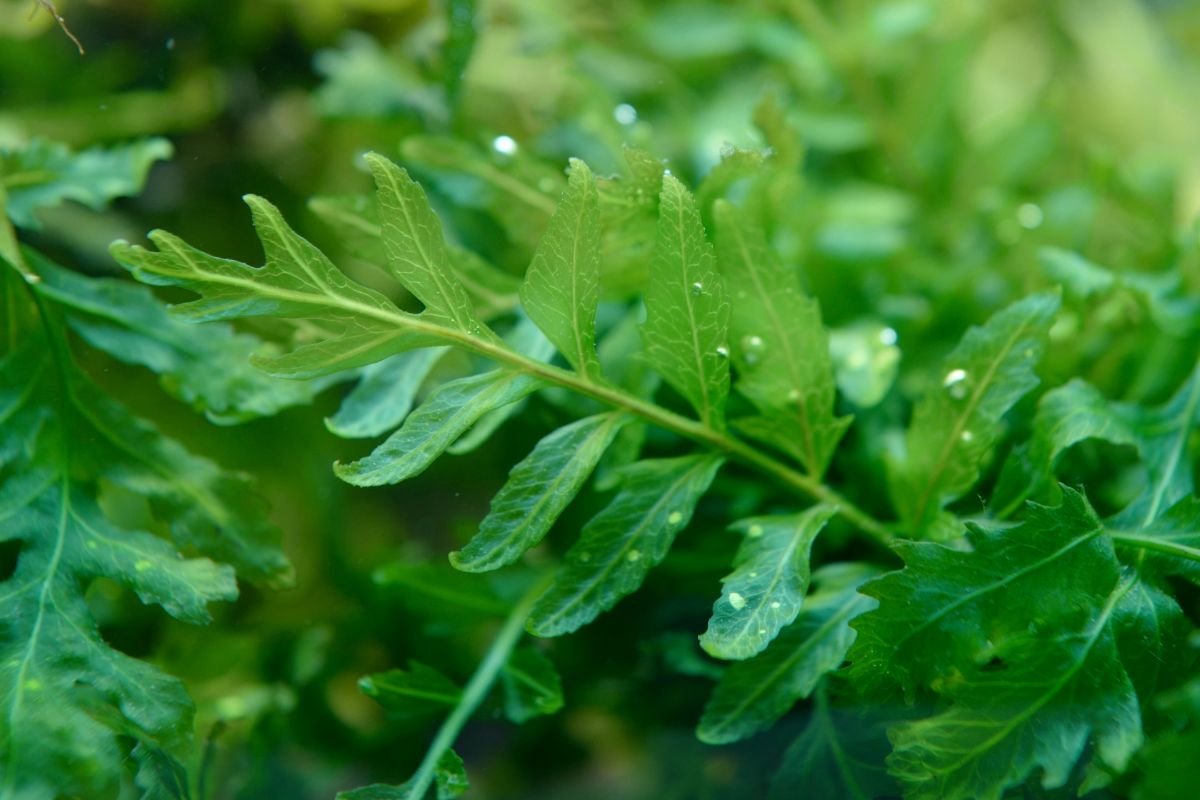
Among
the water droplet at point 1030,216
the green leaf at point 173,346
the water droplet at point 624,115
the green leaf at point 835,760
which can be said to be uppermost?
the water droplet at point 624,115

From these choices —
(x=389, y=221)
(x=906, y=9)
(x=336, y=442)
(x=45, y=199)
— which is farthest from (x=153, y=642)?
(x=906, y=9)

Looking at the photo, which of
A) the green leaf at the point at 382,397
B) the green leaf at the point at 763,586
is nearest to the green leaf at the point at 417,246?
the green leaf at the point at 382,397

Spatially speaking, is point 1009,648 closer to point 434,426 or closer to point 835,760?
point 835,760

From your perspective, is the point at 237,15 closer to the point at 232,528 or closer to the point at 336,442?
the point at 336,442

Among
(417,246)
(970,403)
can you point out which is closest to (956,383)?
(970,403)

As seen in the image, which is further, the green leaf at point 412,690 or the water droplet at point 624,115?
the water droplet at point 624,115

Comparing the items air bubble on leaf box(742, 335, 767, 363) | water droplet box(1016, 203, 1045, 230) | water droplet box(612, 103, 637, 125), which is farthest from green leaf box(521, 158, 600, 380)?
water droplet box(1016, 203, 1045, 230)

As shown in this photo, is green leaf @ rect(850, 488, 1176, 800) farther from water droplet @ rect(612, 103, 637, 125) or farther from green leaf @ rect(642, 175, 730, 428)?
water droplet @ rect(612, 103, 637, 125)

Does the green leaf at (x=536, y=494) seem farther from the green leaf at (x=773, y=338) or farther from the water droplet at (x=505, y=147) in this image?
the water droplet at (x=505, y=147)
